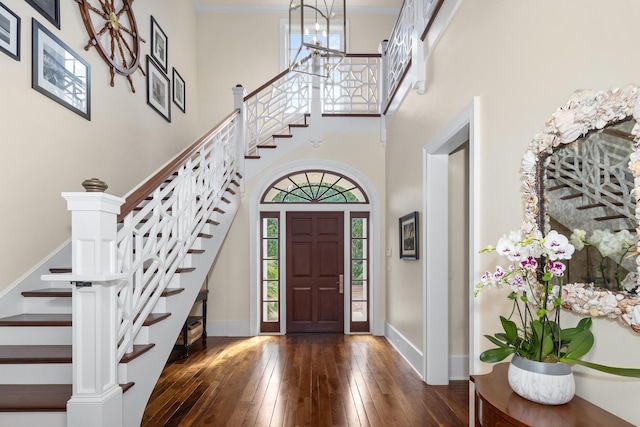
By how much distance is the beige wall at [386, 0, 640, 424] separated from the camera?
59.1 inches

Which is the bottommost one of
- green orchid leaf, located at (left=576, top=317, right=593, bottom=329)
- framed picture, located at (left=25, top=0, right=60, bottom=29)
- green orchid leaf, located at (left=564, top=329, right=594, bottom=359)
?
green orchid leaf, located at (left=564, top=329, right=594, bottom=359)

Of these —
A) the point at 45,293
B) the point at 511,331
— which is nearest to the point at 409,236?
the point at 511,331

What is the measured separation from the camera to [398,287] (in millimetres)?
5355

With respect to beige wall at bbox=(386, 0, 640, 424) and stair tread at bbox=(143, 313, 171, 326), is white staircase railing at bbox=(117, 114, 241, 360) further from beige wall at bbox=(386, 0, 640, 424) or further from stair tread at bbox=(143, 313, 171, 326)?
beige wall at bbox=(386, 0, 640, 424)

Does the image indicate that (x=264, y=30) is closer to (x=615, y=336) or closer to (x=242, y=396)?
(x=242, y=396)

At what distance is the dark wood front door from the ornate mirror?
4627 mm

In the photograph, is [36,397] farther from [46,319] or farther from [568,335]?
[568,335]

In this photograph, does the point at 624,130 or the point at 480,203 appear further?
the point at 480,203

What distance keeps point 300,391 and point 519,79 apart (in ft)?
10.2

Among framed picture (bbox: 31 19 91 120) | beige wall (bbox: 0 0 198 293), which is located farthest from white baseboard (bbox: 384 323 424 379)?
framed picture (bbox: 31 19 91 120)

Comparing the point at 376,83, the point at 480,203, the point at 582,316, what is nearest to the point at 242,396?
the point at 480,203

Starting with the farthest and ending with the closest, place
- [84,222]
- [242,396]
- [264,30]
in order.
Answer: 1. [264,30]
2. [242,396]
3. [84,222]

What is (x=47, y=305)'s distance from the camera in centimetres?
308

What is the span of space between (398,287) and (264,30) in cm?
497
